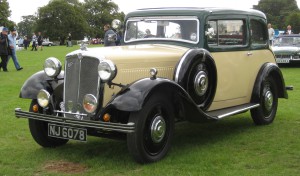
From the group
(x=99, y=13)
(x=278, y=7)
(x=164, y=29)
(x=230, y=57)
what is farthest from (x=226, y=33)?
(x=278, y=7)

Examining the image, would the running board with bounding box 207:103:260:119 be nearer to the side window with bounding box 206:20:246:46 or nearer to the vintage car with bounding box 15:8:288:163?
the vintage car with bounding box 15:8:288:163

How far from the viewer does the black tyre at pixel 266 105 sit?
23.3 ft

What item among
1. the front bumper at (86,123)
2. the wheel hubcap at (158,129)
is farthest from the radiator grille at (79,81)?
the wheel hubcap at (158,129)

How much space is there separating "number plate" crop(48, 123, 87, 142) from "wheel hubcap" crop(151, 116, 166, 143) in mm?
773

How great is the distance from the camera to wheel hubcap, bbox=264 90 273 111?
23.8 feet

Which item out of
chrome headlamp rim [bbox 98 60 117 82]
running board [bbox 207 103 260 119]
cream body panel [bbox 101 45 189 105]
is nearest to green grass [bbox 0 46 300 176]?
running board [bbox 207 103 260 119]

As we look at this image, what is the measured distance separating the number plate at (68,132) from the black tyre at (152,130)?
539 millimetres

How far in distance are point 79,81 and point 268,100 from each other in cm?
354

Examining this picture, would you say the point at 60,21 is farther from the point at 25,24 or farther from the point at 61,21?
the point at 25,24

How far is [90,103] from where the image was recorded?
4.98 m

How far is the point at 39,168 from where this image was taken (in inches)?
192

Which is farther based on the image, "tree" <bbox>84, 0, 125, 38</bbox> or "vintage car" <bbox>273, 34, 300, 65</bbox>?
"tree" <bbox>84, 0, 125, 38</bbox>

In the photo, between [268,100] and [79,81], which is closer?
[79,81]

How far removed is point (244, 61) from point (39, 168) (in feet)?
11.8
